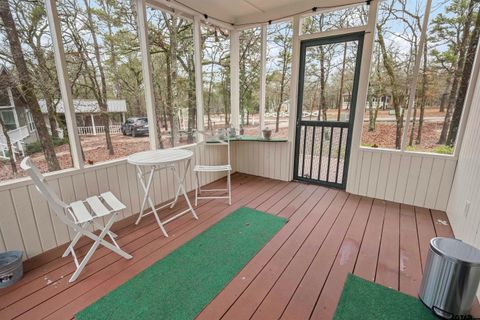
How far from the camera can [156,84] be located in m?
2.81

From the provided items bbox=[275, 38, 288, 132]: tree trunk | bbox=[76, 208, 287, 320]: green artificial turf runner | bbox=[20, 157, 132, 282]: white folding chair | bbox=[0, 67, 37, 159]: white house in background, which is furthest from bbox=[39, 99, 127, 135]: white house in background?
bbox=[275, 38, 288, 132]: tree trunk

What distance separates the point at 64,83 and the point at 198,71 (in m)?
1.70

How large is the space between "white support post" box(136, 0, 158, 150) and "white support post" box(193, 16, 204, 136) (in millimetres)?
777

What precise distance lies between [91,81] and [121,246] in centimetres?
162

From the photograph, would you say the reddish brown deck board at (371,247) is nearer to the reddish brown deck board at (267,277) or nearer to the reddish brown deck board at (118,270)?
the reddish brown deck board at (267,277)

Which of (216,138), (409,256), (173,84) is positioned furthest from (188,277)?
(173,84)

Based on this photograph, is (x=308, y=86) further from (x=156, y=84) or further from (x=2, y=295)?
(x=2, y=295)

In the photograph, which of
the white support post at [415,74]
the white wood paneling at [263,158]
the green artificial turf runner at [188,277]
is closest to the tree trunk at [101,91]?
the green artificial turf runner at [188,277]

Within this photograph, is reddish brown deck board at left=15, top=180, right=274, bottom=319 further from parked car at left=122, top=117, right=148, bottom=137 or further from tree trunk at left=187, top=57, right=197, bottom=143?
tree trunk at left=187, top=57, right=197, bottom=143

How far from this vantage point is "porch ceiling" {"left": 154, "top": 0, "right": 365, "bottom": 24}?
3.01m

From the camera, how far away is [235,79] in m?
3.90

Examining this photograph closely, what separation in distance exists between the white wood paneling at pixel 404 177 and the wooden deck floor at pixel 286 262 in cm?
17

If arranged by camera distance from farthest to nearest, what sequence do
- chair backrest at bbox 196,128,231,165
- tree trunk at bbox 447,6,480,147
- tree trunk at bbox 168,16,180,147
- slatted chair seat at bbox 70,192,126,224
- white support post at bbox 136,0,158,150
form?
chair backrest at bbox 196,128,231,165 < tree trunk at bbox 168,16,180,147 < white support post at bbox 136,0,158,150 < tree trunk at bbox 447,6,480,147 < slatted chair seat at bbox 70,192,126,224

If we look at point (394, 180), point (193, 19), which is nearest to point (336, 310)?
point (394, 180)
